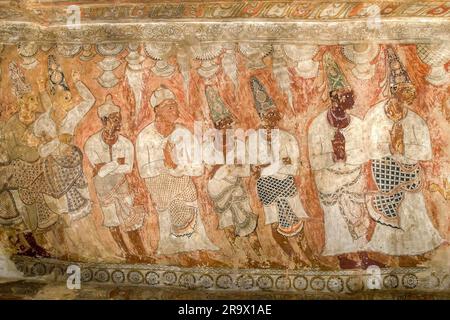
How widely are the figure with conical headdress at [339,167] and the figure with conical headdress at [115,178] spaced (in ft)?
5.60

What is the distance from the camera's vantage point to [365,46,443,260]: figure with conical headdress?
205 inches

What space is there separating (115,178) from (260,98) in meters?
1.54

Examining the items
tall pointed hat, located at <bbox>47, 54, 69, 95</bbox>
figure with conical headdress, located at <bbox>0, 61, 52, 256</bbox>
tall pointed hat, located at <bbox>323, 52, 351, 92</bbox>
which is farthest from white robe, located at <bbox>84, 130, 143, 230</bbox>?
tall pointed hat, located at <bbox>323, 52, 351, 92</bbox>

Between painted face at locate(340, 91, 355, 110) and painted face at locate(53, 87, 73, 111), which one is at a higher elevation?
painted face at locate(53, 87, 73, 111)

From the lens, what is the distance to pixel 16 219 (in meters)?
5.36

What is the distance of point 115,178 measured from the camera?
534 centimetres

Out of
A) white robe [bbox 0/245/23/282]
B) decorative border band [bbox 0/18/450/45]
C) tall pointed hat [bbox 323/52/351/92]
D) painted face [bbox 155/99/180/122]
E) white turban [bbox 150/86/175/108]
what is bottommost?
white robe [bbox 0/245/23/282]

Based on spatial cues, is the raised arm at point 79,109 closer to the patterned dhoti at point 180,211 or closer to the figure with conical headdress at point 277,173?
the patterned dhoti at point 180,211

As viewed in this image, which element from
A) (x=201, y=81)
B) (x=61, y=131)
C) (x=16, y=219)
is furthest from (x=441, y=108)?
(x=16, y=219)

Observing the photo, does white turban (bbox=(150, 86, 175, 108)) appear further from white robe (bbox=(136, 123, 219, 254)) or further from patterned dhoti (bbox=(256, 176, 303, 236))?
patterned dhoti (bbox=(256, 176, 303, 236))

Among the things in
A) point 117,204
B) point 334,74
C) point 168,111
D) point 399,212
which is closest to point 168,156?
point 168,111

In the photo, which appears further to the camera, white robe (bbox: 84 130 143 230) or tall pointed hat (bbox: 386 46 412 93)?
white robe (bbox: 84 130 143 230)

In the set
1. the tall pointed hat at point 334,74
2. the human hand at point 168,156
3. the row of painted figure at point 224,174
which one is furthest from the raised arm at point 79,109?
the tall pointed hat at point 334,74

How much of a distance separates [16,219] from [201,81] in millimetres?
2154
